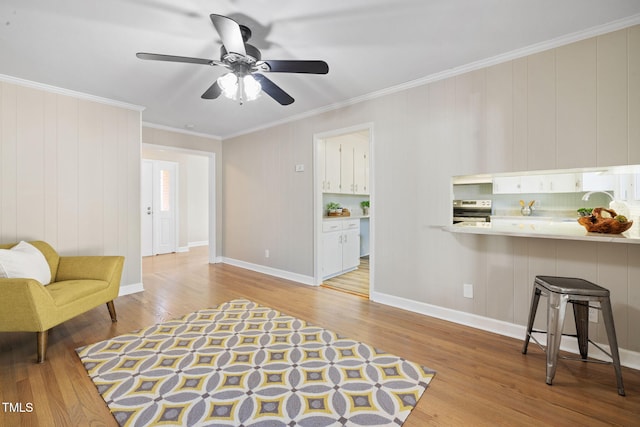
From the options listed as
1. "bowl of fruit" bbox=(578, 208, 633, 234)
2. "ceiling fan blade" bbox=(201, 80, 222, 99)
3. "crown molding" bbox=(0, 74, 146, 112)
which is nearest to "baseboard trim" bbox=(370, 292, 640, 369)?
"bowl of fruit" bbox=(578, 208, 633, 234)

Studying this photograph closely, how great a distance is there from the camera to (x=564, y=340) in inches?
89.3

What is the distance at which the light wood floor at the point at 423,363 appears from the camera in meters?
1.57

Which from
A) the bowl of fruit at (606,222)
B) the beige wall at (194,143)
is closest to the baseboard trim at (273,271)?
the beige wall at (194,143)

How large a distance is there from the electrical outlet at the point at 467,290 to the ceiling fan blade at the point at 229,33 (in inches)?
109

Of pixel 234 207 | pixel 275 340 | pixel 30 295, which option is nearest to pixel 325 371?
pixel 275 340

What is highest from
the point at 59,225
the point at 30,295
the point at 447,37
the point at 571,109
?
the point at 447,37

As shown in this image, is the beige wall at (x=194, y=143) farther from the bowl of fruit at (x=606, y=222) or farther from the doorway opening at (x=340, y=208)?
the bowl of fruit at (x=606, y=222)

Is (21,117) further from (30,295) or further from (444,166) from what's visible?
(444,166)

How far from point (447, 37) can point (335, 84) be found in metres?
1.21

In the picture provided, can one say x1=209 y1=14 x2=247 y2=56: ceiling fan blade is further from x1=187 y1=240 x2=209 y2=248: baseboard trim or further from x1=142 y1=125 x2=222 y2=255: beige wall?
x1=187 y1=240 x2=209 y2=248: baseboard trim

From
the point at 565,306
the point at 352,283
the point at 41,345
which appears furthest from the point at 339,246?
the point at 41,345

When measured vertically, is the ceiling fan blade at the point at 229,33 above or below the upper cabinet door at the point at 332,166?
above

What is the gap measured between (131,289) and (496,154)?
4.54 m

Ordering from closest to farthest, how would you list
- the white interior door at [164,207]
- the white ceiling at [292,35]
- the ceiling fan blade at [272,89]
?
the white ceiling at [292,35] < the ceiling fan blade at [272,89] < the white interior door at [164,207]
